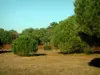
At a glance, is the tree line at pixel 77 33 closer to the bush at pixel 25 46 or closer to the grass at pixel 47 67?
the bush at pixel 25 46

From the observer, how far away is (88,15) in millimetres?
15297

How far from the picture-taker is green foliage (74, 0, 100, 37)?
15.0 meters

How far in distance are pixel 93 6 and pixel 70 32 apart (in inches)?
732

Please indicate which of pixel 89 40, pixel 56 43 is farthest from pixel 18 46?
pixel 89 40

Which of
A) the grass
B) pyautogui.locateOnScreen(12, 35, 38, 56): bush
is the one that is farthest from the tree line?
the grass

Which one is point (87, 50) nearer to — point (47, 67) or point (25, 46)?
point (25, 46)

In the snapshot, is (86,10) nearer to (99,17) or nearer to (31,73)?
(99,17)

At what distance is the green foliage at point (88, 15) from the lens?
15.0 meters

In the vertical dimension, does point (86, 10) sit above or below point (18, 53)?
above

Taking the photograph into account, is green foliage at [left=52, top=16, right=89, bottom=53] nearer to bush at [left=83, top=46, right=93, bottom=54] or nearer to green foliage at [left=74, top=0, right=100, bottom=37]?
bush at [left=83, top=46, right=93, bottom=54]

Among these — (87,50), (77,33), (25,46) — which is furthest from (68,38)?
(77,33)

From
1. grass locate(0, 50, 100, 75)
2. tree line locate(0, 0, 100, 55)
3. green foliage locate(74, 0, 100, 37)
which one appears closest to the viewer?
green foliage locate(74, 0, 100, 37)

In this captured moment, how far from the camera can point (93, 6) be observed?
15164 mm

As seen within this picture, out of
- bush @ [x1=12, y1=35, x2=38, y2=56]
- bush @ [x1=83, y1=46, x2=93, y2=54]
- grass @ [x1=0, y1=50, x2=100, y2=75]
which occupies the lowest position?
grass @ [x1=0, y1=50, x2=100, y2=75]
